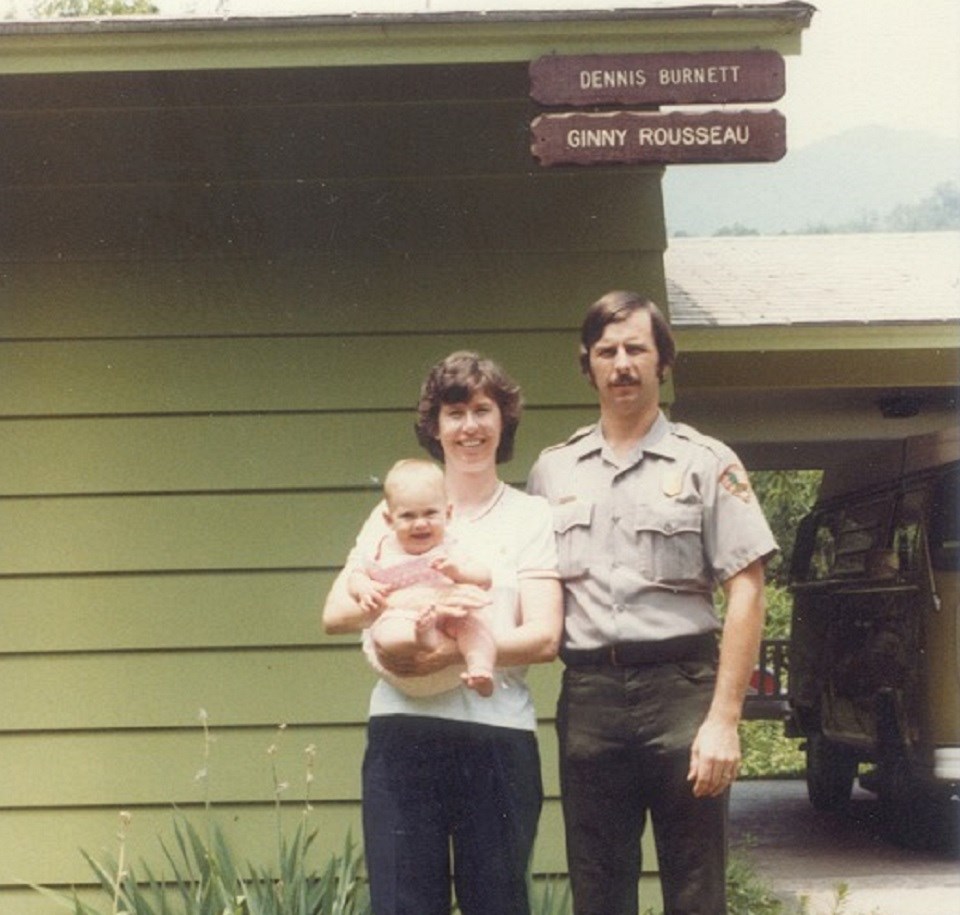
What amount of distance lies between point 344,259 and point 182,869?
1.98m

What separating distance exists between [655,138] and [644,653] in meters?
1.42

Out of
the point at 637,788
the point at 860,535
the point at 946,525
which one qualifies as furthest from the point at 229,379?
the point at 860,535

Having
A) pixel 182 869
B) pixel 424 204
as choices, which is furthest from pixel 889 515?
pixel 182 869

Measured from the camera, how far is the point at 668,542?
10.5ft

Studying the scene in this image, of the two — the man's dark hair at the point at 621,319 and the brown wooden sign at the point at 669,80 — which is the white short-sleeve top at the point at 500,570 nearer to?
the man's dark hair at the point at 621,319

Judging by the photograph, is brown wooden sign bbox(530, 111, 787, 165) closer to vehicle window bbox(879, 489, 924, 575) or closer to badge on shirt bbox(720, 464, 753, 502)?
badge on shirt bbox(720, 464, 753, 502)

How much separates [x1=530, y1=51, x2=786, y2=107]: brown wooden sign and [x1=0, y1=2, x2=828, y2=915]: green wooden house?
2.89ft

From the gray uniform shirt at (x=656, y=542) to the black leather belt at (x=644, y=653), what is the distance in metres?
0.02

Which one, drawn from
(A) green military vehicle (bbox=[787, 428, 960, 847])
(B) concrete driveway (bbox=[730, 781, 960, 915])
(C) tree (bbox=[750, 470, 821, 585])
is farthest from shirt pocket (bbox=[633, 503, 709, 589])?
(C) tree (bbox=[750, 470, 821, 585])

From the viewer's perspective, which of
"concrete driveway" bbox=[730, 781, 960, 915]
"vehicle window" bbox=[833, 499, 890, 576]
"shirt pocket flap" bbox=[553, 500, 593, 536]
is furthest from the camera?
"vehicle window" bbox=[833, 499, 890, 576]

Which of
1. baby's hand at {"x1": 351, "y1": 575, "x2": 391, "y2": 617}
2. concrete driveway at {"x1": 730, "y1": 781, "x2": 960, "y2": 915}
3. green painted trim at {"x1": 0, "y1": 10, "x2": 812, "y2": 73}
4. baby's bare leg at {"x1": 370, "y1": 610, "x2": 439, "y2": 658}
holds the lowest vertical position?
concrete driveway at {"x1": 730, "y1": 781, "x2": 960, "y2": 915}

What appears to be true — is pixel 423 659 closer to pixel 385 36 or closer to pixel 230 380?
pixel 385 36

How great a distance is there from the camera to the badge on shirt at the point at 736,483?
3.22 metres

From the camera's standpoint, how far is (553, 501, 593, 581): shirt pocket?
3.23 metres
